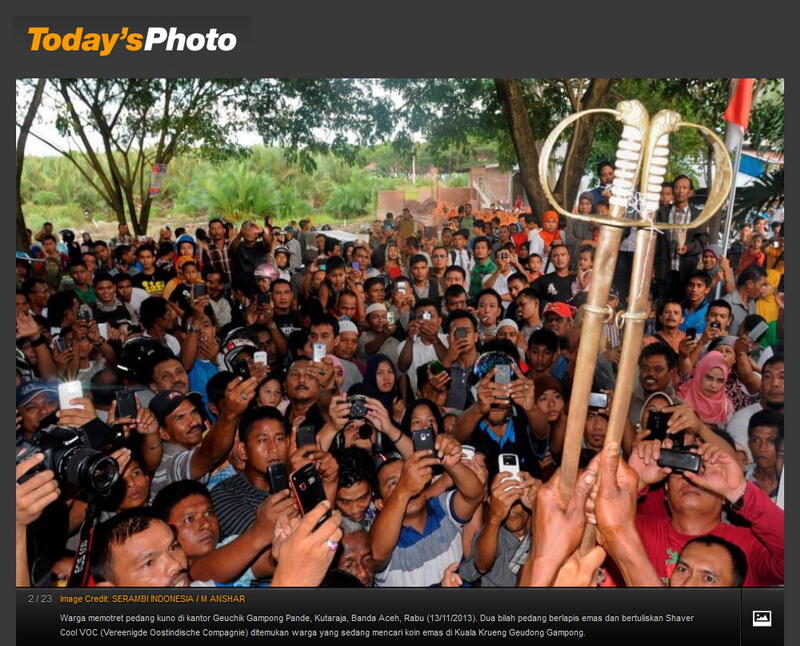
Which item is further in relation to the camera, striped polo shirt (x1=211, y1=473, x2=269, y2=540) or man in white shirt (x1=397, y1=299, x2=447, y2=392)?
man in white shirt (x1=397, y1=299, x2=447, y2=392)

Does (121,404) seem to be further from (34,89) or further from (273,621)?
(34,89)

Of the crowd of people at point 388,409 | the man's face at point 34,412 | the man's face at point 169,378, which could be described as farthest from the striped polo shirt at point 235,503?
the man's face at point 34,412

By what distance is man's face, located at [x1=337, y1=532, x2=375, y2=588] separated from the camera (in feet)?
8.57

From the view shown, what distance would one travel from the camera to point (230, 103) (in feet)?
14.2

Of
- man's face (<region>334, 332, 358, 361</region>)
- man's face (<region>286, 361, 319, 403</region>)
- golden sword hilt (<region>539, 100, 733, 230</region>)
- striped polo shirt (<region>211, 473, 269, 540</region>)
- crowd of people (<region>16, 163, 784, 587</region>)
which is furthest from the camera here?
man's face (<region>334, 332, 358, 361</region>)

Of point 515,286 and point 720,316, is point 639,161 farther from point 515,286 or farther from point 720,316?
point 515,286

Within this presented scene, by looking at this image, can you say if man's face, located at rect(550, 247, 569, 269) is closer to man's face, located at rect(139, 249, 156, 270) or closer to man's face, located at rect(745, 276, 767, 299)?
man's face, located at rect(745, 276, 767, 299)

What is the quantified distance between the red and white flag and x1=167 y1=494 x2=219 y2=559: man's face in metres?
3.05

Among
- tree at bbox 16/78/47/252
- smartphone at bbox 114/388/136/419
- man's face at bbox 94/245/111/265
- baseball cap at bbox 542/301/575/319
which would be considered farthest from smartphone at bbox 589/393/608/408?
tree at bbox 16/78/47/252

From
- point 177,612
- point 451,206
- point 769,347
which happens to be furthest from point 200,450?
point 769,347

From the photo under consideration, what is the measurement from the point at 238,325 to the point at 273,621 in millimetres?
1993

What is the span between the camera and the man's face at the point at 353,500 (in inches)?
110

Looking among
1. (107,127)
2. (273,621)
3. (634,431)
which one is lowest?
(273,621)

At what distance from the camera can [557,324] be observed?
408 centimetres
